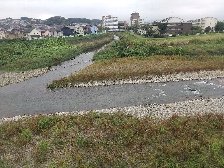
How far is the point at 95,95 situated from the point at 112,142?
11164 mm

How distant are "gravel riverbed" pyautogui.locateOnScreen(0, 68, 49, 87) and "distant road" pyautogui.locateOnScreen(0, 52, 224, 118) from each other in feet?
5.81

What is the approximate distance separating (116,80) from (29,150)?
1625 centimetres

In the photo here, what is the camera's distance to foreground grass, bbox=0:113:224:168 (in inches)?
562

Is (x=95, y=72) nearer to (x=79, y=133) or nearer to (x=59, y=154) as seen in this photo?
(x=79, y=133)

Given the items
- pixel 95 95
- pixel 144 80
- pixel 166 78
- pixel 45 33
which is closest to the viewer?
pixel 95 95

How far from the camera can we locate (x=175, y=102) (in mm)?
23812

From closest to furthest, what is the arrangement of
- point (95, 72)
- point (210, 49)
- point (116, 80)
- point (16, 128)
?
point (16, 128)
point (116, 80)
point (95, 72)
point (210, 49)

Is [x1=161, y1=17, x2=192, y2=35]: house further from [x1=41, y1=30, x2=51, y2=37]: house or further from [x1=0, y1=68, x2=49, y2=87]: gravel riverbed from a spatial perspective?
[x1=0, y1=68, x2=49, y2=87]: gravel riverbed

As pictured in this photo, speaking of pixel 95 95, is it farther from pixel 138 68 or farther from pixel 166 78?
pixel 138 68

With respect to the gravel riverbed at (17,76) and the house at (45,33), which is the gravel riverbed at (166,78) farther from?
the house at (45,33)

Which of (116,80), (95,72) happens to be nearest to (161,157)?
(116,80)

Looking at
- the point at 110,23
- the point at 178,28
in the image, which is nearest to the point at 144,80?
the point at 178,28

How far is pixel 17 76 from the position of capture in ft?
117

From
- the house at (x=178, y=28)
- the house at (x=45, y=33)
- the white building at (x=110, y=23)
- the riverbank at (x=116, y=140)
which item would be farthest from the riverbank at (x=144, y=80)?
the white building at (x=110, y=23)
